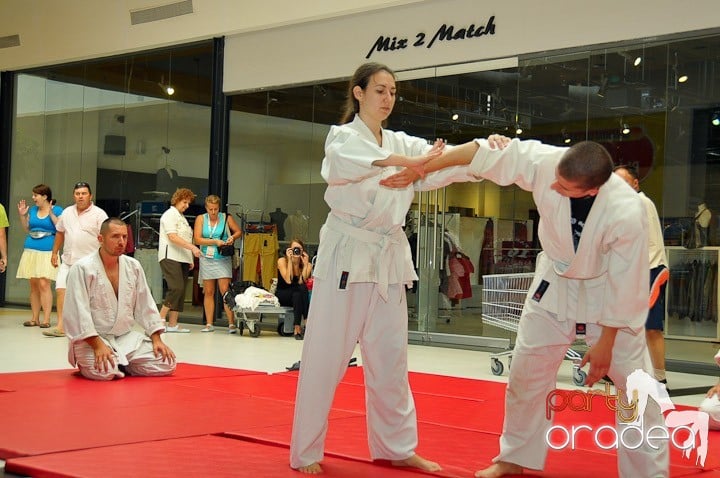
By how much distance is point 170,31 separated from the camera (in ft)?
42.8

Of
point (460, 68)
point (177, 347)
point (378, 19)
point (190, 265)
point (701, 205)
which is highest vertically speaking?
point (378, 19)

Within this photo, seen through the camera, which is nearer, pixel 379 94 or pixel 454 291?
pixel 379 94

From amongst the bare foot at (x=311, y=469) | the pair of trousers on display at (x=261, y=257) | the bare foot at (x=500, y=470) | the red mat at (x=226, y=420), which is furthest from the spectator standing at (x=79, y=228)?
the bare foot at (x=500, y=470)

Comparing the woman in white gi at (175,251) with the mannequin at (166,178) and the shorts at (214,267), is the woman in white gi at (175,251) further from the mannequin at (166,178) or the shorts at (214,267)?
the mannequin at (166,178)

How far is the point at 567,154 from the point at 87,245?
24.4ft

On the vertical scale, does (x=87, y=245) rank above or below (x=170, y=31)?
below

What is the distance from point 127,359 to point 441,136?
17.3ft

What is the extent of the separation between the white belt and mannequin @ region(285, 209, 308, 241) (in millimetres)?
8013

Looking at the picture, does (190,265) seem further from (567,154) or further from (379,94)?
(567,154)

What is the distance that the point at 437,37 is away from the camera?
34.6ft

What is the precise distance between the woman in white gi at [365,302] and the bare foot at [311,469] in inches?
0.5

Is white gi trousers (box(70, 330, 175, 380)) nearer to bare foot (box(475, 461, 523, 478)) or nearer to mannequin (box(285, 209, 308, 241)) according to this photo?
bare foot (box(475, 461, 523, 478))

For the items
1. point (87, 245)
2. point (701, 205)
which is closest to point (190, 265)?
point (87, 245)

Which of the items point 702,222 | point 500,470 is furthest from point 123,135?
point 500,470
